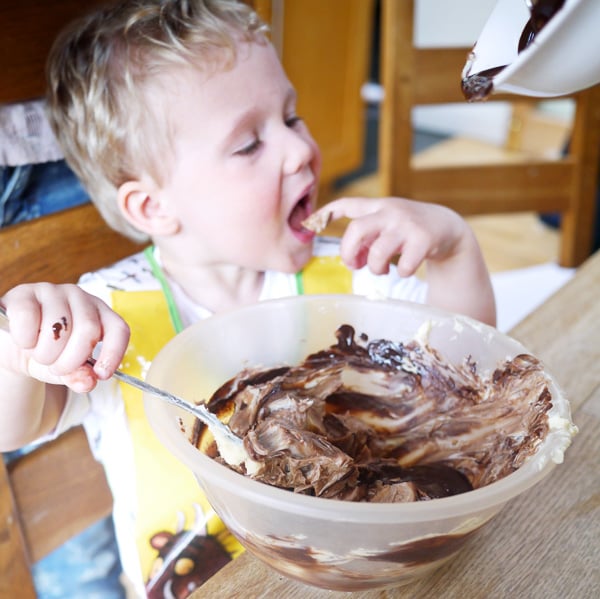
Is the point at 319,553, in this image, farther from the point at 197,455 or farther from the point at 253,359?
the point at 253,359

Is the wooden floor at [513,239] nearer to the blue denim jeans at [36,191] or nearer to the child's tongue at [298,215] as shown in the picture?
the child's tongue at [298,215]

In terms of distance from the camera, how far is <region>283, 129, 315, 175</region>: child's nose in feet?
2.86

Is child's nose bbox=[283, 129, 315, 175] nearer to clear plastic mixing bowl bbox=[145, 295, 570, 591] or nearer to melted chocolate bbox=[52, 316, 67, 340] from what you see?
clear plastic mixing bowl bbox=[145, 295, 570, 591]

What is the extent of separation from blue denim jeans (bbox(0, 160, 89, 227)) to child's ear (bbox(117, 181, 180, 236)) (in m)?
0.09

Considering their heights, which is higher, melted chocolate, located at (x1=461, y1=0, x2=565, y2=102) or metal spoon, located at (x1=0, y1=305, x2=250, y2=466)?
melted chocolate, located at (x1=461, y1=0, x2=565, y2=102)

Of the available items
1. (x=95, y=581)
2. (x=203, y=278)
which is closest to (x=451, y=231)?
(x=203, y=278)

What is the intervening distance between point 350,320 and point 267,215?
0.70 feet

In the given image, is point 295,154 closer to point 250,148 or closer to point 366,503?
point 250,148

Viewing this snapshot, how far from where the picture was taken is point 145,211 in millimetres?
939

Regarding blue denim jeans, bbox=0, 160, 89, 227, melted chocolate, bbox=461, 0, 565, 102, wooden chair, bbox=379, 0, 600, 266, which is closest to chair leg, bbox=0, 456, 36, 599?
blue denim jeans, bbox=0, 160, 89, 227

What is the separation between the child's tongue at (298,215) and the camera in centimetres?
95

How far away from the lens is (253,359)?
731mm

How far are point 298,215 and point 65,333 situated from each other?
0.44m

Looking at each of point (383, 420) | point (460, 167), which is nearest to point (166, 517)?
point (383, 420)
